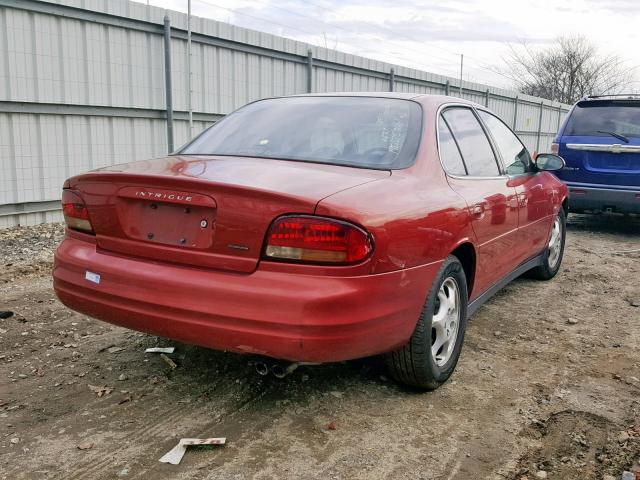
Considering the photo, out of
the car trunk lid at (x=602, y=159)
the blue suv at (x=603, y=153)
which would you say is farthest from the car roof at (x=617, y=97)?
the car trunk lid at (x=602, y=159)

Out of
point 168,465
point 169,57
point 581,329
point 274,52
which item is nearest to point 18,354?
point 168,465

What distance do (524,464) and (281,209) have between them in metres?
1.48

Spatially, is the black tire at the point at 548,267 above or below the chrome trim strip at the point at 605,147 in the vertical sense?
below

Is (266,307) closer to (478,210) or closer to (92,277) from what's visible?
(92,277)

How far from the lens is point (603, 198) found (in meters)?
7.79

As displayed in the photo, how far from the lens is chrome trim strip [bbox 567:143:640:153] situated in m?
7.57

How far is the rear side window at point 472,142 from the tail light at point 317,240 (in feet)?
4.90

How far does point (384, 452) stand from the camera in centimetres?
263

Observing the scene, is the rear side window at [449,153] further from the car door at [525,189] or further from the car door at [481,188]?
the car door at [525,189]

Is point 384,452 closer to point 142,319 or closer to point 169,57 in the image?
point 142,319

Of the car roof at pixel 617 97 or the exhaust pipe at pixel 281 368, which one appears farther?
the car roof at pixel 617 97

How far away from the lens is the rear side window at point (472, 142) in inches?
148

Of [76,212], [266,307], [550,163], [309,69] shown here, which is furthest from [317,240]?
[309,69]

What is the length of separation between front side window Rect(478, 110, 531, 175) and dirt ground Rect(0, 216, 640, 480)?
1.17 m
